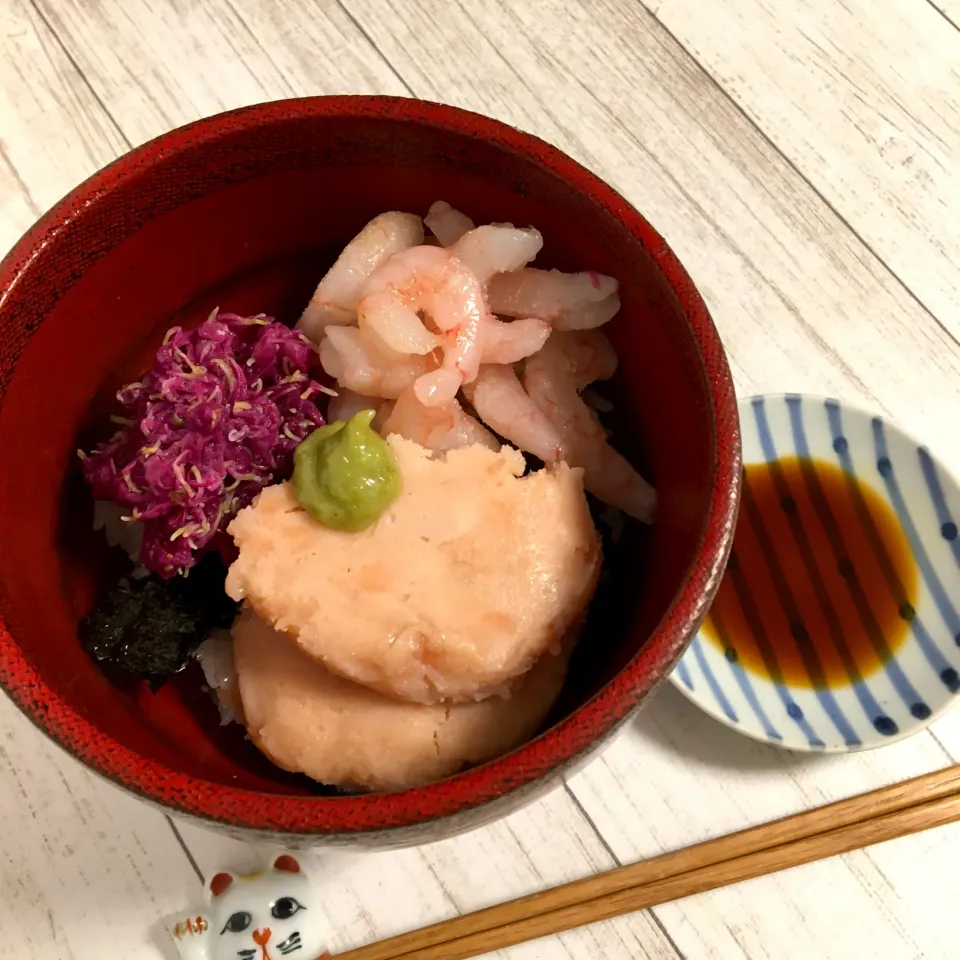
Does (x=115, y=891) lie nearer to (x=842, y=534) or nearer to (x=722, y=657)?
(x=722, y=657)

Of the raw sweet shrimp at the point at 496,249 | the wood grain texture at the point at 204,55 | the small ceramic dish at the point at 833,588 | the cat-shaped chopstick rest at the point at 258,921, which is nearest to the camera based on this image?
the raw sweet shrimp at the point at 496,249

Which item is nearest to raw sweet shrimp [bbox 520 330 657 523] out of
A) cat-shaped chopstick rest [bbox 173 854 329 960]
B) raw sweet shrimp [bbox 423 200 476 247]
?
raw sweet shrimp [bbox 423 200 476 247]

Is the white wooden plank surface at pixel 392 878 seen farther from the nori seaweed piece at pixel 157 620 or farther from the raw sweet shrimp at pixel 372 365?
the raw sweet shrimp at pixel 372 365

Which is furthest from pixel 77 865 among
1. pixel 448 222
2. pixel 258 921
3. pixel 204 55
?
pixel 204 55

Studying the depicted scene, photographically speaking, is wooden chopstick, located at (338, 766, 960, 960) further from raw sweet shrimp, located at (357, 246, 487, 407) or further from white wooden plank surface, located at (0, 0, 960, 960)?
raw sweet shrimp, located at (357, 246, 487, 407)

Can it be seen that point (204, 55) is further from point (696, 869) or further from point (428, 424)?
point (696, 869)

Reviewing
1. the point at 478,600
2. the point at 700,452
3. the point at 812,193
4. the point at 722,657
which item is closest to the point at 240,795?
the point at 478,600

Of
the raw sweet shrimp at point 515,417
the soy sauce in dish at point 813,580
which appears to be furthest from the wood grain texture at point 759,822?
the raw sweet shrimp at point 515,417
